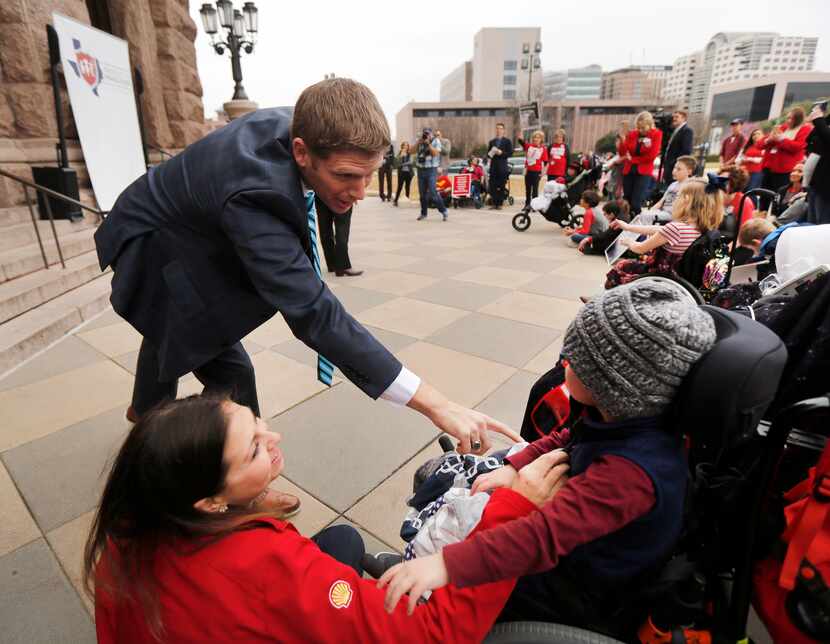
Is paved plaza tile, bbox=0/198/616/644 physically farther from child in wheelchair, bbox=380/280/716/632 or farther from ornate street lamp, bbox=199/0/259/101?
ornate street lamp, bbox=199/0/259/101

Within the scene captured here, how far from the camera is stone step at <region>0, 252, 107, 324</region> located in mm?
4270

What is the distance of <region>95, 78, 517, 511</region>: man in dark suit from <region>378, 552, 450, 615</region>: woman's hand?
408mm

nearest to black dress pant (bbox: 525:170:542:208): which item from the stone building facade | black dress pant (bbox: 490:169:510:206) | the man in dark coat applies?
the man in dark coat

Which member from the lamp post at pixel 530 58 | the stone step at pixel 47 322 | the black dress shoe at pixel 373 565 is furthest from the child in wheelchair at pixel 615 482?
the lamp post at pixel 530 58

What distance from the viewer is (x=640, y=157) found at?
8.34m

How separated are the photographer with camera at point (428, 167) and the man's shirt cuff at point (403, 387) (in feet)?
32.6

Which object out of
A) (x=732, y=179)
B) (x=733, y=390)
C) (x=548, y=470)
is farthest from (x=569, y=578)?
(x=732, y=179)

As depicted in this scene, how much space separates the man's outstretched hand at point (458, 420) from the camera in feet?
4.69

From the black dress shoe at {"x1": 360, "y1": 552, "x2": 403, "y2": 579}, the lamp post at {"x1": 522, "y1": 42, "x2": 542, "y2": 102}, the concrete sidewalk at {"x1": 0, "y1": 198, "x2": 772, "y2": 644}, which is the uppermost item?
the lamp post at {"x1": 522, "y1": 42, "x2": 542, "y2": 102}

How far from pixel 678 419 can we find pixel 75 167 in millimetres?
9212

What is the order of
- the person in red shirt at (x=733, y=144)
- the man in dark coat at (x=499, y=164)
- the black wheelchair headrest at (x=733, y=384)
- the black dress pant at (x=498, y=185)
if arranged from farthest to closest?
the black dress pant at (x=498, y=185)
the man in dark coat at (x=499, y=164)
the person in red shirt at (x=733, y=144)
the black wheelchair headrest at (x=733, y=384)

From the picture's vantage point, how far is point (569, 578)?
1170mm

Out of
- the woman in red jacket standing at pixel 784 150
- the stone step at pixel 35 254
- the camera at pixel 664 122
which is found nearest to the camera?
the stone step at pixel 35 254

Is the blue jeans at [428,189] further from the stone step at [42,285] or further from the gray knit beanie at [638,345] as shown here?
the gray knit beanie at [638,345]
